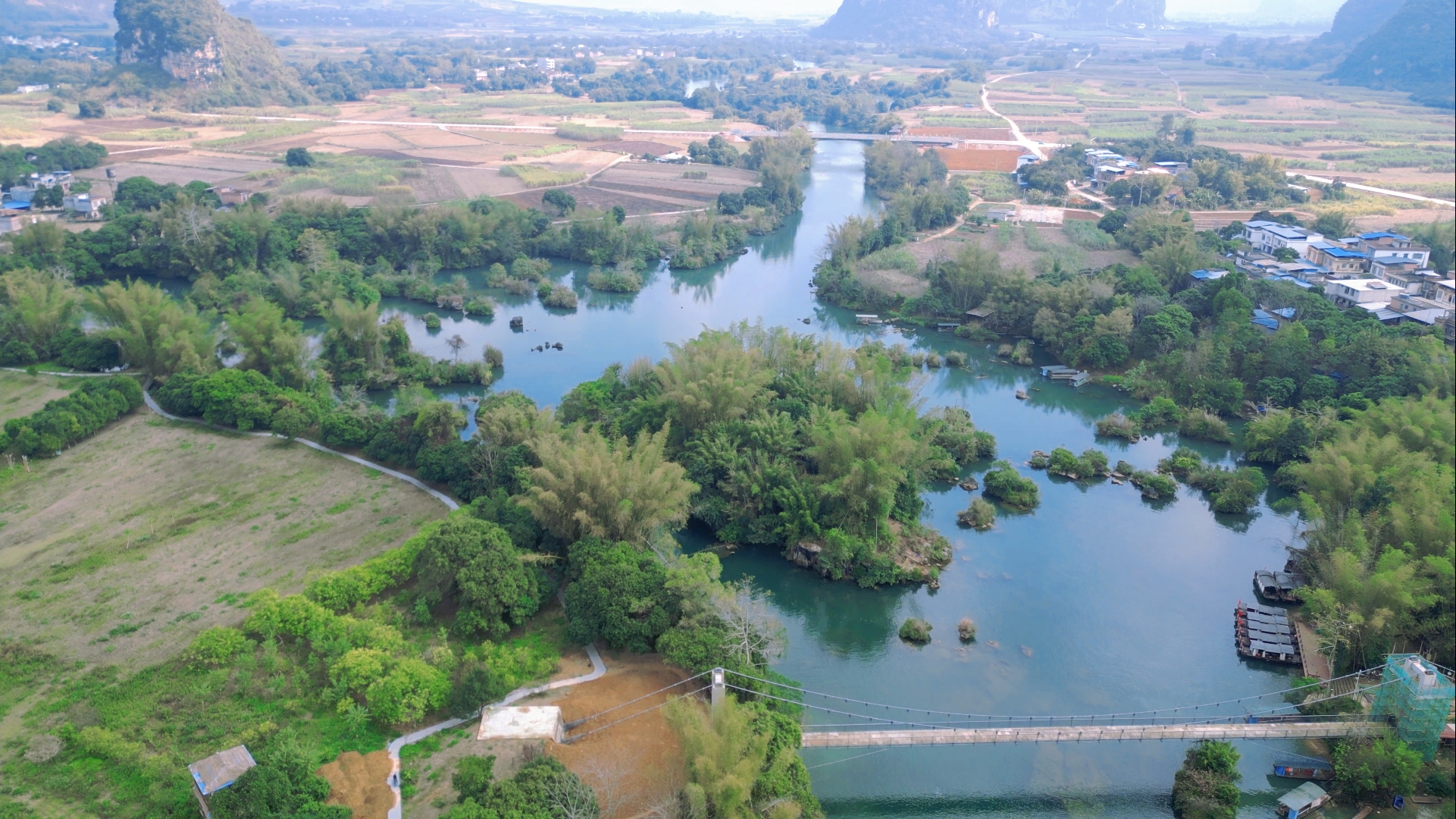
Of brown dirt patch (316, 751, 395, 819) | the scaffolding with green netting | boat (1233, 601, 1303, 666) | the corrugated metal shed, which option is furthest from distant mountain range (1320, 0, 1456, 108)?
the corrugated metal shed

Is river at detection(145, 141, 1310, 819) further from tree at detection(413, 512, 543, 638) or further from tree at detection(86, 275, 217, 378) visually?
tree at detection(86, 275, 217, 378)

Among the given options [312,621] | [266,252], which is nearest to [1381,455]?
[312,621]

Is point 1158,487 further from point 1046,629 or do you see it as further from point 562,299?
point 562,299

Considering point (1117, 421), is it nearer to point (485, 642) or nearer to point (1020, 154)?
A: point (485, 642)

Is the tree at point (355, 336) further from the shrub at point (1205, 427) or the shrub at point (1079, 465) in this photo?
the shrub at point (1205, 427)

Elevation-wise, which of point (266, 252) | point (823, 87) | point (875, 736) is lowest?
point (875, 736)

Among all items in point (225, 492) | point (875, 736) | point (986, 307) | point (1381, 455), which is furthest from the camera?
point (986, 307)
